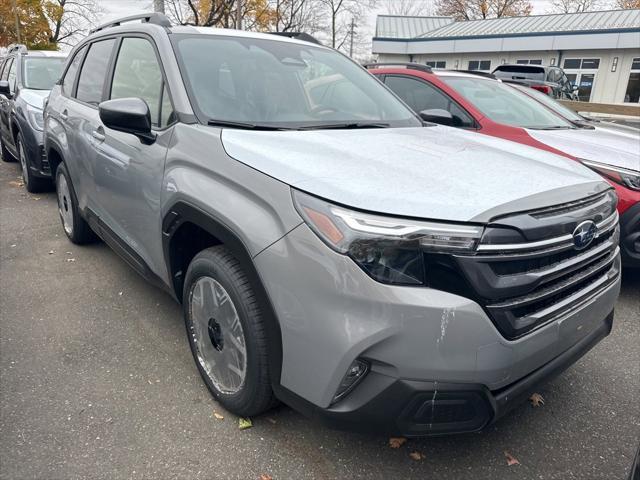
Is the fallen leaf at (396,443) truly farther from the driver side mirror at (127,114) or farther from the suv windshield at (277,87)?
the driver side mirror at (127,114)

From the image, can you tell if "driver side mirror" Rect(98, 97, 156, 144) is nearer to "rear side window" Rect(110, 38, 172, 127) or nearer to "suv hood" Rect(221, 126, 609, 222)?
"rear side window" Rect(110, 38, 172, 127)

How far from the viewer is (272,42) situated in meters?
3.16

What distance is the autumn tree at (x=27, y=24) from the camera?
32.8m

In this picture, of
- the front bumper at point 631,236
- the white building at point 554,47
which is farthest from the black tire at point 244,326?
the white building at point 554,47

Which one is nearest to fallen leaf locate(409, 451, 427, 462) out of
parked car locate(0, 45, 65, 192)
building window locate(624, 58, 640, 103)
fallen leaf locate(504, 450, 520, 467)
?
fallen leaf locate(504, 450, 520, 467)

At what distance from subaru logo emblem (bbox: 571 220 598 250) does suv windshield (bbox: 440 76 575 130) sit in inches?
123

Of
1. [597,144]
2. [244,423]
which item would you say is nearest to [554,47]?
[597,144]

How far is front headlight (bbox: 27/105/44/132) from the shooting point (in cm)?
579

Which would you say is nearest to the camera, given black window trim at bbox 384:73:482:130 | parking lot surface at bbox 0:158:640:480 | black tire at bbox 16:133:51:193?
parking lot surface at bbox 0:158:640:480

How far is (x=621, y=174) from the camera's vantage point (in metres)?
3.76

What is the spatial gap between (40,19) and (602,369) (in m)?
41.6

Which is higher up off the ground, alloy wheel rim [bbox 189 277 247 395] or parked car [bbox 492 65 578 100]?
parked car [bbox 492 65 578 100]

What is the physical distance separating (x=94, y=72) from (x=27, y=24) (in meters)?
38.4

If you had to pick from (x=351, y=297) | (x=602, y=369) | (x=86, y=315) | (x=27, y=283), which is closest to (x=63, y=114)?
(x=27, y=283)
